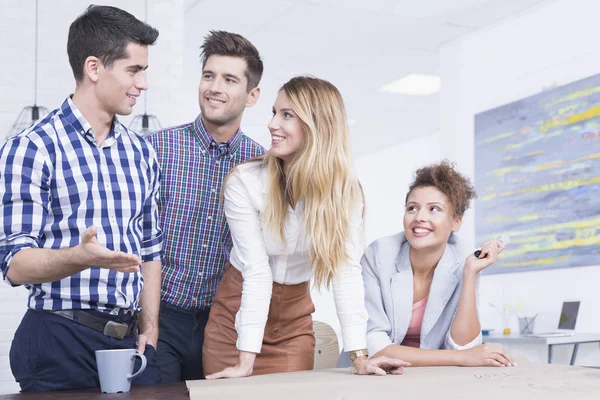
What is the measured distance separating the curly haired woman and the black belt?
0.72 metres

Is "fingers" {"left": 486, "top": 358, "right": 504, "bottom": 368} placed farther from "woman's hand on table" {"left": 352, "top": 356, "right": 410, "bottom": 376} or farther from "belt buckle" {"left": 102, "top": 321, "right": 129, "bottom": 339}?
"belt buckle" {"left": 102, "top": 321, "right": 129, "bottom": 339}

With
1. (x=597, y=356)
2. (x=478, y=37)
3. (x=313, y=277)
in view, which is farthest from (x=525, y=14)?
(x=313, y=277)

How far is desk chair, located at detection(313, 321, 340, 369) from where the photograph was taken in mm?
2148

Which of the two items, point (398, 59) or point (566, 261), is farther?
point (398, 59)

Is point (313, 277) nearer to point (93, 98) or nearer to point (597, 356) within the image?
point (93, 98)

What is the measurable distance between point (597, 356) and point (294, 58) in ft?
10.7

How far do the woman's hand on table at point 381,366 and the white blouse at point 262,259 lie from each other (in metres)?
0.18

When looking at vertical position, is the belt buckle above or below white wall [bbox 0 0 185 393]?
below

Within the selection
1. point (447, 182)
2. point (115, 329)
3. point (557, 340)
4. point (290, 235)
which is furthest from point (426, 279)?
point (557, 340)

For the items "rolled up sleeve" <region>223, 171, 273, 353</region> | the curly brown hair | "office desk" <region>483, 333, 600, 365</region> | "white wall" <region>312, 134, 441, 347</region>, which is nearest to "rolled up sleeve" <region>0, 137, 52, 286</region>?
"rolled up sleeve" <region>223, 171, 273, 353</region>

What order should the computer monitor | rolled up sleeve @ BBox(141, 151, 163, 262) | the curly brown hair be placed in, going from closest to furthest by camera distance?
rolled up sleeve @ BBox(141, 151, 163, 262)
the curly brown hair
the computer monitor

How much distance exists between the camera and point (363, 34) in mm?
5441

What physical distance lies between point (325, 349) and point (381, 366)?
0.66m

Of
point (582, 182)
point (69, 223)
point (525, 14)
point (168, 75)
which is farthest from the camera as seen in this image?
point (525, 14)
